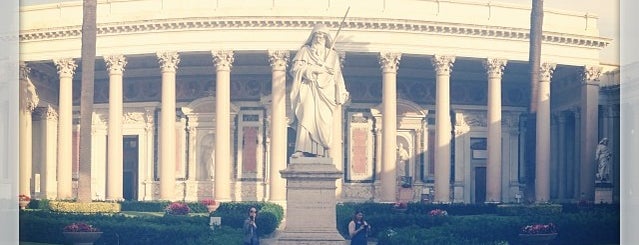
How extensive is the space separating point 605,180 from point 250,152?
19.6 metres

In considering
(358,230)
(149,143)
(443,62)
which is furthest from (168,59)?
(358,230)

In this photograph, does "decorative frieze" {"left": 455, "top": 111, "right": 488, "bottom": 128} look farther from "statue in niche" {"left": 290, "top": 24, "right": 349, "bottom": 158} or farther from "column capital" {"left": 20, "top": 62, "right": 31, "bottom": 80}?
"statue in niche" {"left": 290, "top": 24, "right": 349, "bottom": 158}

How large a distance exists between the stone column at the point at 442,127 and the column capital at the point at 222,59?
10.3 meters

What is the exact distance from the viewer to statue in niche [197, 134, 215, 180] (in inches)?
2640

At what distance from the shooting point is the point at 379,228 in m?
41.3

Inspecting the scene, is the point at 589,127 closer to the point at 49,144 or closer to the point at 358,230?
the point at 49,144

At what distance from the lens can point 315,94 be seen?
107 ft

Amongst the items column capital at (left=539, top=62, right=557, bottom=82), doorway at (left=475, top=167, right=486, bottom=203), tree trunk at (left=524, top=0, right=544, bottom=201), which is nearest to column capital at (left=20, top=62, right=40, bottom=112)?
tree trunk at (left=524, top=0, right=544, bottom=201)

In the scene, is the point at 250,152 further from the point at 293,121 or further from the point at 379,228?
the point at 293,121

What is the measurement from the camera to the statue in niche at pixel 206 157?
6706 centimetres

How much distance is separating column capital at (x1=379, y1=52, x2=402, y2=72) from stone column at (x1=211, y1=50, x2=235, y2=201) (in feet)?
24.2

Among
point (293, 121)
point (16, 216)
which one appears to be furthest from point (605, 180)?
point (16, 216)

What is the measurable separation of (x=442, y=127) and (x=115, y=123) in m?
16.3

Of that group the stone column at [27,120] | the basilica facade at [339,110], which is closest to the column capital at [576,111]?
the basilica facade at [339,110]
